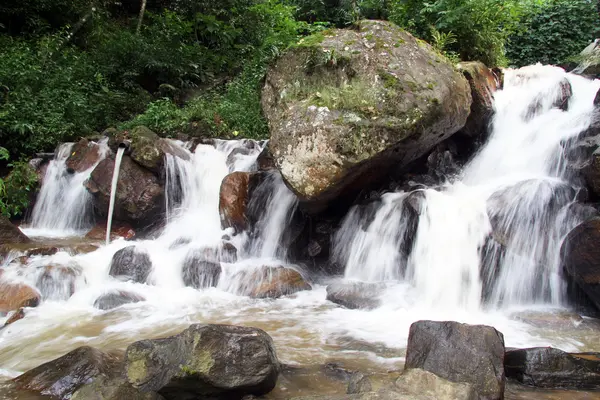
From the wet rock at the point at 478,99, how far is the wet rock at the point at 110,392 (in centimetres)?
749

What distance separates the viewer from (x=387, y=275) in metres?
6.78

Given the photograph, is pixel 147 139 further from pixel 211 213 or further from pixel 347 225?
pixel 347 225

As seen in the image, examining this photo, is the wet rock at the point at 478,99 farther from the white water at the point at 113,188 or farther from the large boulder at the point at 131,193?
the white water at the point at 113,188

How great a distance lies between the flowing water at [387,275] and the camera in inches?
190

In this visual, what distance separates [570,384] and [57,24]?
703 inches

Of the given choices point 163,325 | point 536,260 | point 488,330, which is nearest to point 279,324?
point 163,325

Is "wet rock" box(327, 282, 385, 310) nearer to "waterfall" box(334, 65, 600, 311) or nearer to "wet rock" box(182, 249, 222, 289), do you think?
"waterfall" box(334, 65, 600, 311)

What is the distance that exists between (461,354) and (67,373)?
3.02 meters

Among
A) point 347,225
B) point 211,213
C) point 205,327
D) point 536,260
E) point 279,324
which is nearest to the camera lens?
point 205,327

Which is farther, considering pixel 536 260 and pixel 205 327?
pixel 536 260

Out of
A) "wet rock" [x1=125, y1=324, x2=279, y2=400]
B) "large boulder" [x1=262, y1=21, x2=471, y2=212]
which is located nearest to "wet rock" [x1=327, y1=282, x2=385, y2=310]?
"large boulder" [x1=262, y1=21, x2=471, y2=212]

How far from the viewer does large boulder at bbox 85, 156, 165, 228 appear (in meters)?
9.13

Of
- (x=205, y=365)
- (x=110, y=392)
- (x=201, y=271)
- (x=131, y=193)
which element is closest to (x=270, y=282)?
(x=201, y=271)

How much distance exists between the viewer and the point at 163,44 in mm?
15023
